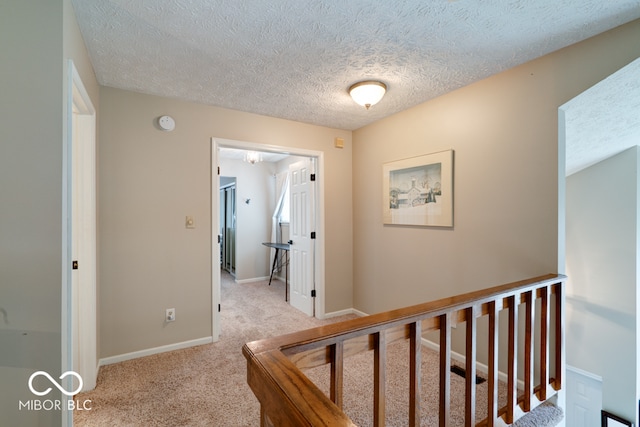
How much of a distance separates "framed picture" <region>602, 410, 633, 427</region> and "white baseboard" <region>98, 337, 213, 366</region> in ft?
14.6

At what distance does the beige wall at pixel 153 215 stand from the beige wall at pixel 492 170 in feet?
6.14

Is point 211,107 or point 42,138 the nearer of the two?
point 42,138

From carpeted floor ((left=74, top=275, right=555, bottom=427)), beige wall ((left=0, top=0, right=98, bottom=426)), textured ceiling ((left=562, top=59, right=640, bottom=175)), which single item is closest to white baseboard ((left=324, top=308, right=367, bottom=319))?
carpeted floor ((left=74, top=275, right=555, bottom=427))

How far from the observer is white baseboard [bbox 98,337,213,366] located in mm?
2443

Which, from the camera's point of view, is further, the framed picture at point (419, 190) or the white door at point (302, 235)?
the white door at point (302, 235)

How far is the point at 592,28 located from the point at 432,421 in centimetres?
258

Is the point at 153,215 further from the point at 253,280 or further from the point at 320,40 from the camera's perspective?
the point at 253,280

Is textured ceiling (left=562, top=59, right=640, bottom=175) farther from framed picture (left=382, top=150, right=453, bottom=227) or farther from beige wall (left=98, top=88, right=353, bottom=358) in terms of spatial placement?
beige wall (left=98, top=88, right=353, bottom=358)

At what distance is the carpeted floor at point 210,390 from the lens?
5.91 feet

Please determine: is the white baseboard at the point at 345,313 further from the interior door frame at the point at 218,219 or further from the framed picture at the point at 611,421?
the framed picture at the point at 611,421

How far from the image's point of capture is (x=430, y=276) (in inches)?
110

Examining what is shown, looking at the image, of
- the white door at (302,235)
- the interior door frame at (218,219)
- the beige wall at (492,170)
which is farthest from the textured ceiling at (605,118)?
the white door at (302,235)

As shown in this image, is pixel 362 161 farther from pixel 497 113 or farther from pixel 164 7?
pixel 164 7

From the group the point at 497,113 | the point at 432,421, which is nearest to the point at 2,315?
the point at 432,421
